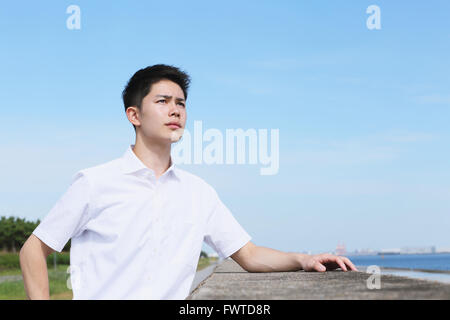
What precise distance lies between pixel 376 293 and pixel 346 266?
57.9 inches

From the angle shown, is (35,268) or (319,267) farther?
(319,267)

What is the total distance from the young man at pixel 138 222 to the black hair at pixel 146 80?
52 mm

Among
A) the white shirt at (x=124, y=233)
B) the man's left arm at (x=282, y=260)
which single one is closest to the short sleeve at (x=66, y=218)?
the white shirt at (x=124, y=233)

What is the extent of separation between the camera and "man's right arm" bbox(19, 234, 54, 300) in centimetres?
280

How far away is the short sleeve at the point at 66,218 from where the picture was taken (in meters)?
2.81

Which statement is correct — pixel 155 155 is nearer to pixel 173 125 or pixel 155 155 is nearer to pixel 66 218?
pixel 173 125

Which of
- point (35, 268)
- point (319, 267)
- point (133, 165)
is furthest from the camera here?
point (319, 267)

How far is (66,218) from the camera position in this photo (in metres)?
2.81

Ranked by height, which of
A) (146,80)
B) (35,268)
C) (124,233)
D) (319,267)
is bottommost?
(319,267)

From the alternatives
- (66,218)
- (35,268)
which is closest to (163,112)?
(66,218)

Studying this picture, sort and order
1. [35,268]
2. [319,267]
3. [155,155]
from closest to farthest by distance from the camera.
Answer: [35,268] → [155,155] → [319,267]

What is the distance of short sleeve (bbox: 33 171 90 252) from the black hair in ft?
2.56

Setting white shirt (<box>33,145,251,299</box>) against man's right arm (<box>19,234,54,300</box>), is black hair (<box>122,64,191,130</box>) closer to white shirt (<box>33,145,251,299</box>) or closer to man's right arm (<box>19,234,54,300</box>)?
white shirt (<box>33,145,251,299</box>)

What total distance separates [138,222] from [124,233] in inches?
3.8
